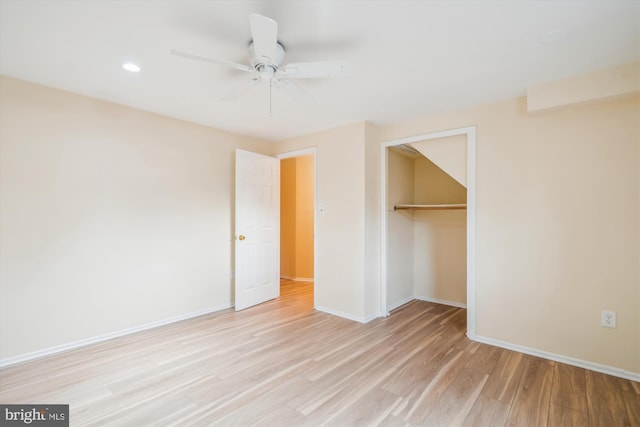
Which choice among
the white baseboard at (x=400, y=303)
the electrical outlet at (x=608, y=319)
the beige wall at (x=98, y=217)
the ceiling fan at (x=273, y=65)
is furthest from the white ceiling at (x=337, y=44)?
the white baseboard at (x=400, y=303)

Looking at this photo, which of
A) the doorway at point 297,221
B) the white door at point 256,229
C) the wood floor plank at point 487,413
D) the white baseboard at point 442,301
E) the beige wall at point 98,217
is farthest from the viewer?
the doorway at point 297,221

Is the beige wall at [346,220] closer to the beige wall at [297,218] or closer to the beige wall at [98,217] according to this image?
the beige wall at [98,217]

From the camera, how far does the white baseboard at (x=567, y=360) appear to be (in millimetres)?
2211

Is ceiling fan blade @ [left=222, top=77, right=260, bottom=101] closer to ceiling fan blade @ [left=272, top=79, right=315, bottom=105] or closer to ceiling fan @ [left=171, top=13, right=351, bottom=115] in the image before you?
ceiling fan @ [left=171, top=13, right=351, bottom=115]

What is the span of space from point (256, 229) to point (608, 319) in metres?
3.74

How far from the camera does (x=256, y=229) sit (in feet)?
13.3

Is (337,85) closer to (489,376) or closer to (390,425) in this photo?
(390,425)

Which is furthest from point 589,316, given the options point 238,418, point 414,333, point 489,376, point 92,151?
point 92,151

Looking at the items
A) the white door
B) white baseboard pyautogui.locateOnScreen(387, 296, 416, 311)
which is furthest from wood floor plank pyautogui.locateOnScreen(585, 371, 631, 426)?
the white door

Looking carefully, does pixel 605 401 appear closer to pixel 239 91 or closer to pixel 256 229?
pixel 239 91

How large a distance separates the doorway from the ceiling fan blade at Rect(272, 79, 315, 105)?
321cm

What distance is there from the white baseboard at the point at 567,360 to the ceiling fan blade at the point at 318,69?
282cm

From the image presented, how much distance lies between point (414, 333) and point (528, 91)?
2.57 meters

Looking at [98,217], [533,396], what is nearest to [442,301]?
[533,396]
